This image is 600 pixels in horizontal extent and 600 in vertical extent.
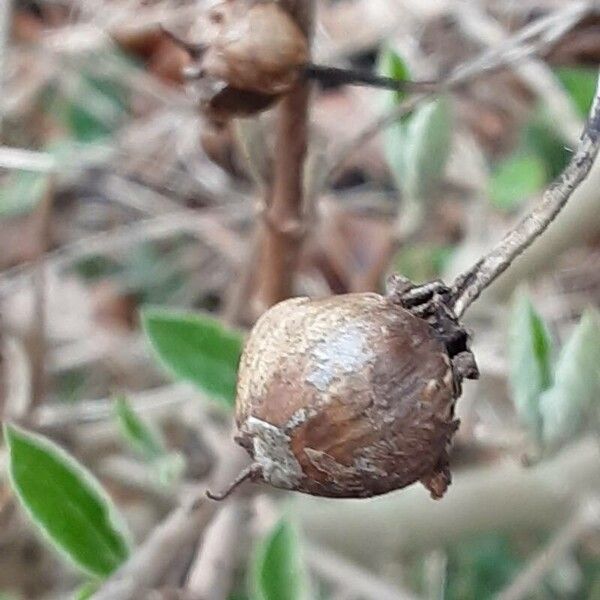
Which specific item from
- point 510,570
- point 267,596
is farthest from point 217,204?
point 267,596

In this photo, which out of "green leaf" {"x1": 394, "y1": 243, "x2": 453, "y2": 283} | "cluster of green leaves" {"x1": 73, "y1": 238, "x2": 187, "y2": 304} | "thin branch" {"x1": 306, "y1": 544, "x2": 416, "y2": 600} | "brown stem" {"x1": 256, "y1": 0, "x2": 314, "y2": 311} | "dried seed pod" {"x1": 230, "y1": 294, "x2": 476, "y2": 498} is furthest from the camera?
"cluster of green leaves" {"x1": 73, "y1": 238, "x2": 187, "y2": 304}

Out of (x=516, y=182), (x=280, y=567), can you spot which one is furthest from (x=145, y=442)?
(x=516, y=182)

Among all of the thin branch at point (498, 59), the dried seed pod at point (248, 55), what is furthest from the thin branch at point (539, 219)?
the thin branch at point (498, 59)

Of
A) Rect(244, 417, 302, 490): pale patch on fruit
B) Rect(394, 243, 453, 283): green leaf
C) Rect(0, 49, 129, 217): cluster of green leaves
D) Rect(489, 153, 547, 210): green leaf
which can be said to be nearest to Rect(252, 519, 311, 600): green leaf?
Rect(244, 417, 302, 490): pale patch on fruit

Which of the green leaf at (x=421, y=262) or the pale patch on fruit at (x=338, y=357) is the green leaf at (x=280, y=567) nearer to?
the pale patch on fruit at (x=338, y=357)

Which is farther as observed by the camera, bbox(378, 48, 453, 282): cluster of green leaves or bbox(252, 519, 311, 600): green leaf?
bbox(378, 48, 453, 282): cluster of green leaves

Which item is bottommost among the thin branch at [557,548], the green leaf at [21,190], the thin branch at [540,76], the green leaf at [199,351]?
the green leaf at [21,190]

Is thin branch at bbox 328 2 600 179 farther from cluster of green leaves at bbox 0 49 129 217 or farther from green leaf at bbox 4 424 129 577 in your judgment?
cluster of green leaves at bbox 0 49 129 217
